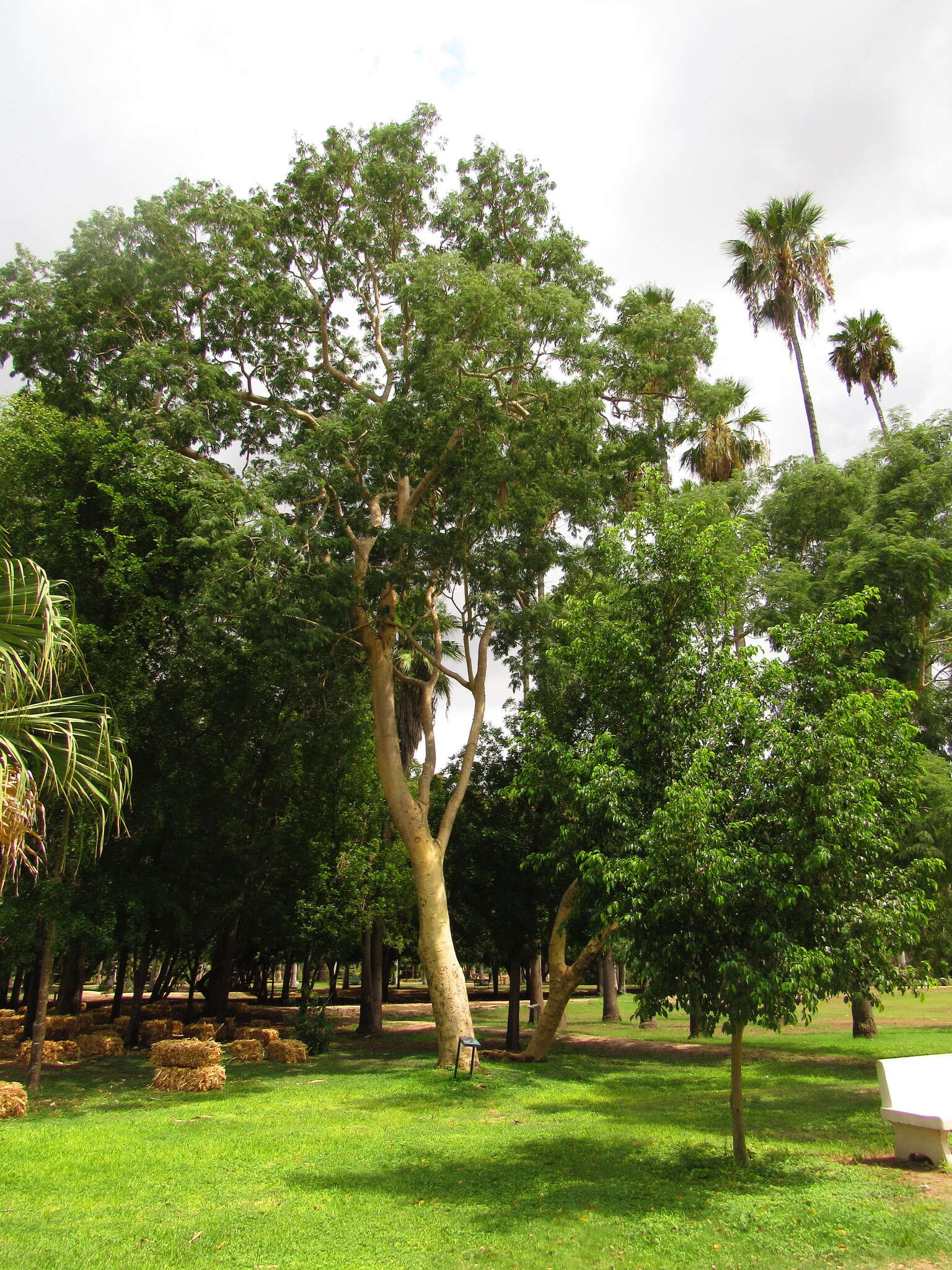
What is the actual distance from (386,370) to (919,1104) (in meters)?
17.9

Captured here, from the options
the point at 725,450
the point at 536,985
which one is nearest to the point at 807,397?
the point at 725,450

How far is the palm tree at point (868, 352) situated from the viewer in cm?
2417

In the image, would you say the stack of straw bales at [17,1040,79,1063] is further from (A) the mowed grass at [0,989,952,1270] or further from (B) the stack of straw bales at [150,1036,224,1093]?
(B) the stack of straw bales at [150,1036,224,1093]

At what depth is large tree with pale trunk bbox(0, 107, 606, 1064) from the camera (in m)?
16.7

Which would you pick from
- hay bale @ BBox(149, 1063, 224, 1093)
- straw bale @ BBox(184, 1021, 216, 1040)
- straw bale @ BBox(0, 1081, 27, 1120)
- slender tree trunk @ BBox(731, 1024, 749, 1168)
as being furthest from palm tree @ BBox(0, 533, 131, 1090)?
straw bale @ BBox(184, 1021, 216, 1040)

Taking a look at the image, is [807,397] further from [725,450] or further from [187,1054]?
[187,1054]

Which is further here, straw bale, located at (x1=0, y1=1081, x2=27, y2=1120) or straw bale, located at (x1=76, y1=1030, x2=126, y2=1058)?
straw bale, located at (x1=76, y1=1030, x2=126, y2=1058)

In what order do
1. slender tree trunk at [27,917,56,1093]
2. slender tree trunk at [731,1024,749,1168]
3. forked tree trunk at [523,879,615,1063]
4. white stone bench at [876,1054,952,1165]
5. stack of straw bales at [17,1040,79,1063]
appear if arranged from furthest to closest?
stack of straw bales at [17,1040,79,1063] → forked tree trunk at [523,879,615,1063] → slender tree trunk at [27,917,56,1093] → slender tree trunk at [731,1024,749,1168] → white stone bench at [876,1054,952,1165]

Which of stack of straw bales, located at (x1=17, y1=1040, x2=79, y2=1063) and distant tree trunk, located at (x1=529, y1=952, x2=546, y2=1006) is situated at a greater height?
distant tree trunk, located at (x1=529, y1=952, x2=546, y2=1006)

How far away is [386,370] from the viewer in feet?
66.9

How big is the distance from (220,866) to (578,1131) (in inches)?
582

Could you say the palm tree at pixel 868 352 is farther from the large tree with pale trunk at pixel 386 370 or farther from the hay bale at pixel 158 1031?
the hay bale at pixel 158 1031

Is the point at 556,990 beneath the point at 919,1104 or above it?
above

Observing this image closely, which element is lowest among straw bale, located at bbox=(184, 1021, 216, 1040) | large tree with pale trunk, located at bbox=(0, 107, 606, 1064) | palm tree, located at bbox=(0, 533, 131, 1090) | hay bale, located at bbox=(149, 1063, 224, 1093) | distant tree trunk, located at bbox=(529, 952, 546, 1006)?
hay bale, located at bbox=(149, 1063, 224, 1093)
